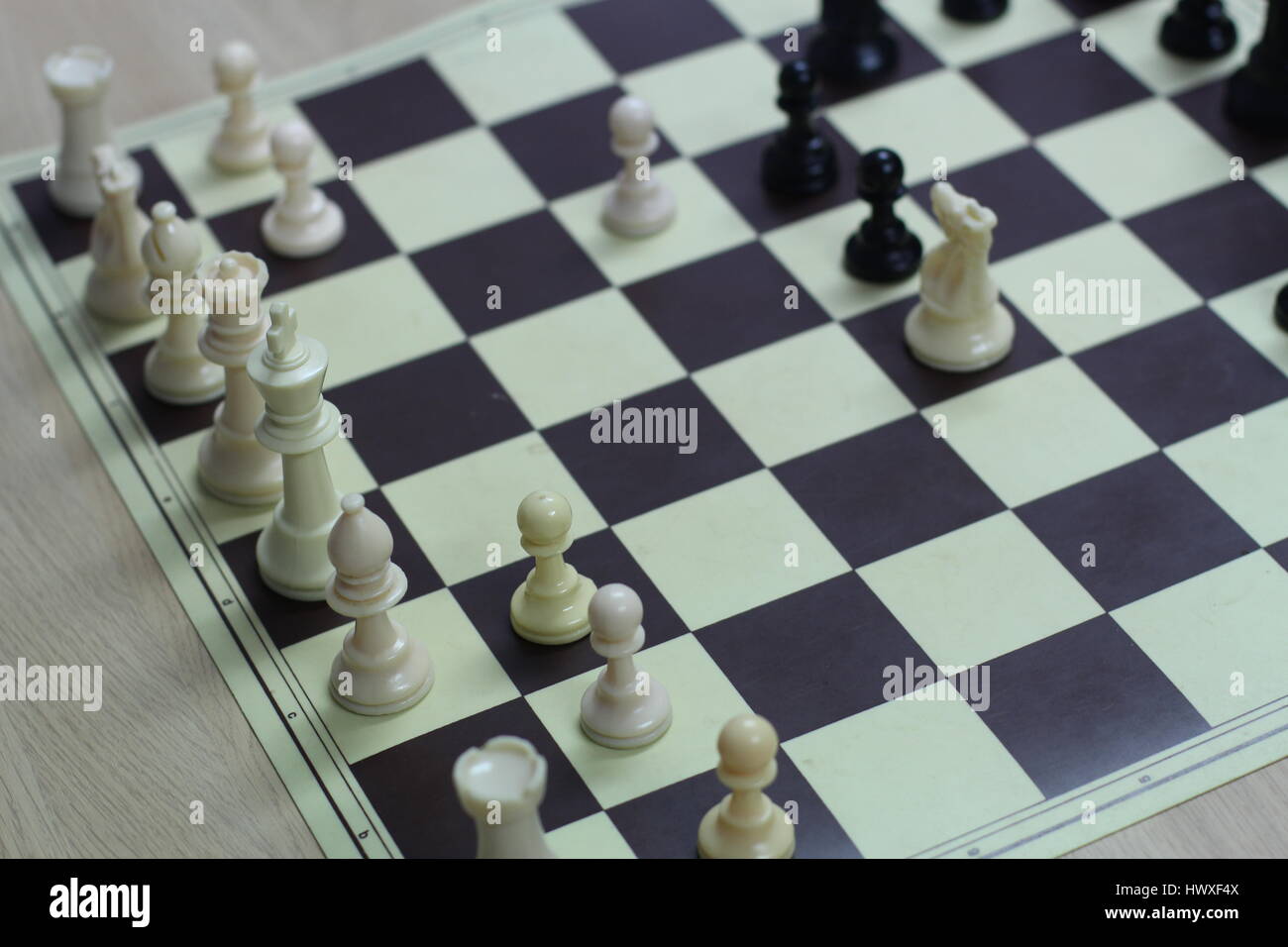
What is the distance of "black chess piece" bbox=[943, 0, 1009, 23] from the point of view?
3584mm

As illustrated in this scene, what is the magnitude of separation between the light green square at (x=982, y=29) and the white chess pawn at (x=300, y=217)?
1.23 meters

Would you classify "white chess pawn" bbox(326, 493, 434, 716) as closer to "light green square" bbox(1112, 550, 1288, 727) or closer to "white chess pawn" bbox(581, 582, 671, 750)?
"white chess pawn" bbox(581, 582, 671, 750)

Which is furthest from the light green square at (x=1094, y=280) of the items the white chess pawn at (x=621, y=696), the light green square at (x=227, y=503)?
the light green square at (x=227, y=503)

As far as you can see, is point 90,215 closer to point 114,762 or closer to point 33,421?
point 33,421

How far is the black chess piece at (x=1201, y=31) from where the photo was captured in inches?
136

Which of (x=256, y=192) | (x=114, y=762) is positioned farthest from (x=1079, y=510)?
(x=256, y=192)

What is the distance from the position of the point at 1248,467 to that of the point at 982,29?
4.12 ft

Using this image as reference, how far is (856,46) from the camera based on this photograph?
3.47m

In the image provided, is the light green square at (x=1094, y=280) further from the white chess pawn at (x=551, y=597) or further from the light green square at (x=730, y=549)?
the white chess pawn at (x=551, y=597)

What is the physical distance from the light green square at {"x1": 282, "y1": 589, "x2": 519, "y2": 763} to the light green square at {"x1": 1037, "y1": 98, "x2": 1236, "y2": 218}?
4.63 feet

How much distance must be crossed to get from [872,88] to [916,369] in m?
0.81

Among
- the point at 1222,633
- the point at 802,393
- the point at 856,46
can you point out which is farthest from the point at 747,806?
the point at 856,46

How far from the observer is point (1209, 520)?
8.66 ft

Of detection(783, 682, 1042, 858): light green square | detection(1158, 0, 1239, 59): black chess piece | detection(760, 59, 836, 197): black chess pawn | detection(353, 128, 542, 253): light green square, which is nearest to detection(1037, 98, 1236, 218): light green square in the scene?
detection(1158, 0, 1239, 59): black chess piece
